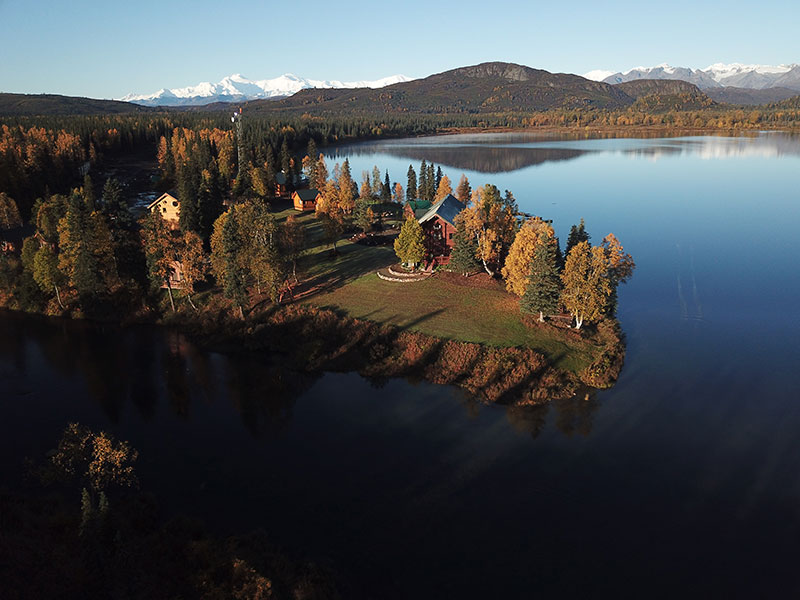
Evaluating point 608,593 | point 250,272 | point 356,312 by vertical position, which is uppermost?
point 250,272

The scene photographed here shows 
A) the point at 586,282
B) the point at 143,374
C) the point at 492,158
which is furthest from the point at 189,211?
the point at 492,158

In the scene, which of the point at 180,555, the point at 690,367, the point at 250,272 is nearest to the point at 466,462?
the point at 180,555

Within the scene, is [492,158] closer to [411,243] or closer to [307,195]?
[307,195]

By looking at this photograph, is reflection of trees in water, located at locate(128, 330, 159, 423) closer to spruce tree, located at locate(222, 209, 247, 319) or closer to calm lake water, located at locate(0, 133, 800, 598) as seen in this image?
calm lake water, located at locate(0, 133, 800, 598)

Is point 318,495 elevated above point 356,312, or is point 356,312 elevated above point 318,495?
point 356,312

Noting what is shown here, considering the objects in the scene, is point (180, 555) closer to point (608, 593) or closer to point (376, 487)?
point (376, 487)

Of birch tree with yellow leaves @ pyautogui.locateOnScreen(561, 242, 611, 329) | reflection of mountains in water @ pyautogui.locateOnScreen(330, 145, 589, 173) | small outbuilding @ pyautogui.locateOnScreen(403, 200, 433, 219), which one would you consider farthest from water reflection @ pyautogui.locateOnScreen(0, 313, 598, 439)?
reflection of mountains in water @ pyautogui.locateOnScreen(330, 145, 589, 173)

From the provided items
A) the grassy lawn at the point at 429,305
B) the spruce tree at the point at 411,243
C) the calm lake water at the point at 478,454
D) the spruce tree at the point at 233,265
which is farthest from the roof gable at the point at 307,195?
the calm lake water at the point at 478,454
